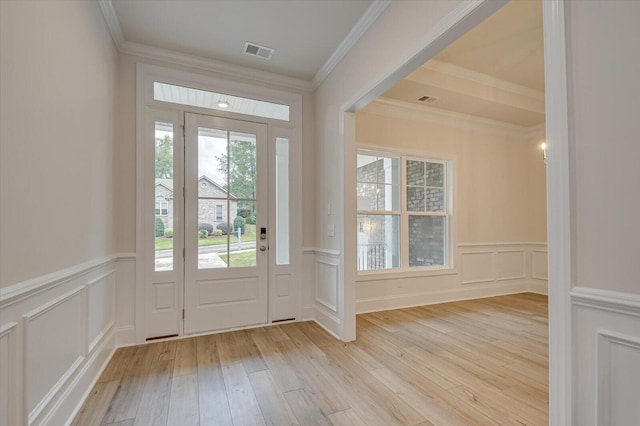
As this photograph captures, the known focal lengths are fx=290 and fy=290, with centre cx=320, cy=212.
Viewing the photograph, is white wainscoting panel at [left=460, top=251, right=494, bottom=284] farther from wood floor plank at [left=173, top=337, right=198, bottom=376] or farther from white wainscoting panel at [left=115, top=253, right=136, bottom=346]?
white wainscoting panel at [left=115, top=253, right=136, bottom=346]

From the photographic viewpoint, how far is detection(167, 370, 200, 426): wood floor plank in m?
1.74

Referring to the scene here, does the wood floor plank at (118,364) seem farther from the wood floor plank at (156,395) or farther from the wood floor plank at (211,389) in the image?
the wood floor plank at (211,389)

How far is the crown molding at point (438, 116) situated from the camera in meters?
4.04

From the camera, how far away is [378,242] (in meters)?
4.13

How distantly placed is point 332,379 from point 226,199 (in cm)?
210

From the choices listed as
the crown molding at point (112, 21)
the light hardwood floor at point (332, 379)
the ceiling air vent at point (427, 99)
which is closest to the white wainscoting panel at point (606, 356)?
the light hardwood floor at point (332, 379)

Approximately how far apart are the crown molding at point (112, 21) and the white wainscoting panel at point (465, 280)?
3.66 m

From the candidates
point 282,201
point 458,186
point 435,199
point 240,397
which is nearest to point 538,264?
point 458,186

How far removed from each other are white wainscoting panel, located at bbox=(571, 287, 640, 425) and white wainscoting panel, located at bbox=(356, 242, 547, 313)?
9.01 feet

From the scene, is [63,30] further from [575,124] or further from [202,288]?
[575,124]

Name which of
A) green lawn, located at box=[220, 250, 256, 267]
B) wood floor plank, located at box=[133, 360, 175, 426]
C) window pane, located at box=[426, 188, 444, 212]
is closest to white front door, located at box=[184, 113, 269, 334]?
green lawn, located at box=[220, 250, 256, 267]

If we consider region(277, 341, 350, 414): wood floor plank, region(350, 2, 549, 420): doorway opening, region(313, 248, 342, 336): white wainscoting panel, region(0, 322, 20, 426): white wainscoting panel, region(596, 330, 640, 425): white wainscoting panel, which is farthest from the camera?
region(350, 2, 549, 420): doorway opening

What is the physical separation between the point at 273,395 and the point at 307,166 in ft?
8.06

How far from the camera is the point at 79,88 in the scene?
6.32 feet
